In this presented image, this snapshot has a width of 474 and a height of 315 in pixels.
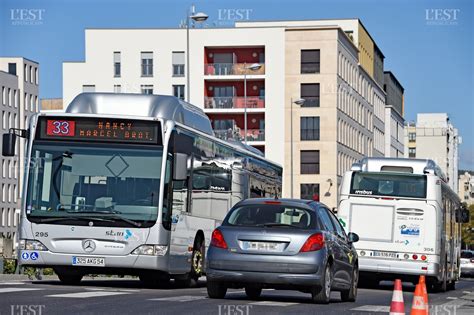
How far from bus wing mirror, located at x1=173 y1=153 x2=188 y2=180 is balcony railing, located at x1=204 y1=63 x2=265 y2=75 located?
2880 inches

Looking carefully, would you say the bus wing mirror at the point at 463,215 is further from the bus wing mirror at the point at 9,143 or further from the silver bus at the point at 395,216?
the bus wing mirror at the point at 9,143

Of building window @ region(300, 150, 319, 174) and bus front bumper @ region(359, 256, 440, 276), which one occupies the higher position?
building window @ region(300, 150, 319, 174)

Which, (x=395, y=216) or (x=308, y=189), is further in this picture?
(x=308, y=189)

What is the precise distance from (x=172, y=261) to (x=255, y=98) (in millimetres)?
74333

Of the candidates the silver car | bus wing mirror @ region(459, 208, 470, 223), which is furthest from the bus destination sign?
bus wing mirror @ region(459, 208, 470, 223)

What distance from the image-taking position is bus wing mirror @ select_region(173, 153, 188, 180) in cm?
2180

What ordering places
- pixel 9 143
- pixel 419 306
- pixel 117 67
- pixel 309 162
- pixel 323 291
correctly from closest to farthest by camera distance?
pixel 419 306, pixel 323 291, pixel 9 143, pixel 309 162, pixel 117 67

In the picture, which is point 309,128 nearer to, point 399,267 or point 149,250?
point 399,267

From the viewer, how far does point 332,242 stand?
1852 centimetres

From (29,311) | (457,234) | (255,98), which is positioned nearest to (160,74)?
(255,98)

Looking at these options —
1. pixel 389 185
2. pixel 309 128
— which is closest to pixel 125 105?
pixel 389 185

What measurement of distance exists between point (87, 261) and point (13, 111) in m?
125

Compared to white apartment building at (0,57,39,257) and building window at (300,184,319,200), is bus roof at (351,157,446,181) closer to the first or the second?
building window at (300,184,319,200)

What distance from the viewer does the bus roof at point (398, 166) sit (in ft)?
95.7
